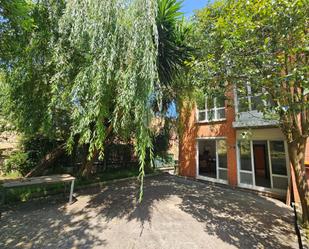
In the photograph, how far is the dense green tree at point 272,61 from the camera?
159 inches

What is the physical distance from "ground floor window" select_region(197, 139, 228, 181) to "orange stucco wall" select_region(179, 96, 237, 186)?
1.29 ft

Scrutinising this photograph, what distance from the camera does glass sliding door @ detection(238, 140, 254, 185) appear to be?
948cm

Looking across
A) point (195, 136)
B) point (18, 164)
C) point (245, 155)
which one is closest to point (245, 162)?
point (245, 155)

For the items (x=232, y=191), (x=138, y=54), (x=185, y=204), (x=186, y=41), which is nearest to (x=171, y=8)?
(x=186, y=41)

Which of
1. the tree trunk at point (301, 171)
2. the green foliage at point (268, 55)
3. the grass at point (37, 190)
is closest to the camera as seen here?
the green foliage at point (268, 55)

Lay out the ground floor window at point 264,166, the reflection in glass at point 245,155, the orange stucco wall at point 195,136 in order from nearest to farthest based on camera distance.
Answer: the ground floor window at point 264,166
the reflection in glass at point 245,155
the orange stucco wall at point 195,136

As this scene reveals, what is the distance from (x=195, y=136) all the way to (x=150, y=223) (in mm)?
7585

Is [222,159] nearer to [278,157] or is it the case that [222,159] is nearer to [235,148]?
[235,148]

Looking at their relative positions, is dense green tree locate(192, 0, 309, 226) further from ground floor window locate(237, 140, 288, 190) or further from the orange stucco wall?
the orange stucco wall

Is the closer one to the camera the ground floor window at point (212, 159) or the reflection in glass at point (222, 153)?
the reflection in glass at point (222, 153)

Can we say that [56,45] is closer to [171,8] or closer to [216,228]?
[171,8]

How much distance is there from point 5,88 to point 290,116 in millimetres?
8220

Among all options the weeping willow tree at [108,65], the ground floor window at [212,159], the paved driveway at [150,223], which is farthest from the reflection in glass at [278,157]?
the weeping willow tree at [108,65]

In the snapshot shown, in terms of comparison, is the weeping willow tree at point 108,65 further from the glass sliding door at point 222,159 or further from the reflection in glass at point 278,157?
the glass sliding door at point 222,159
